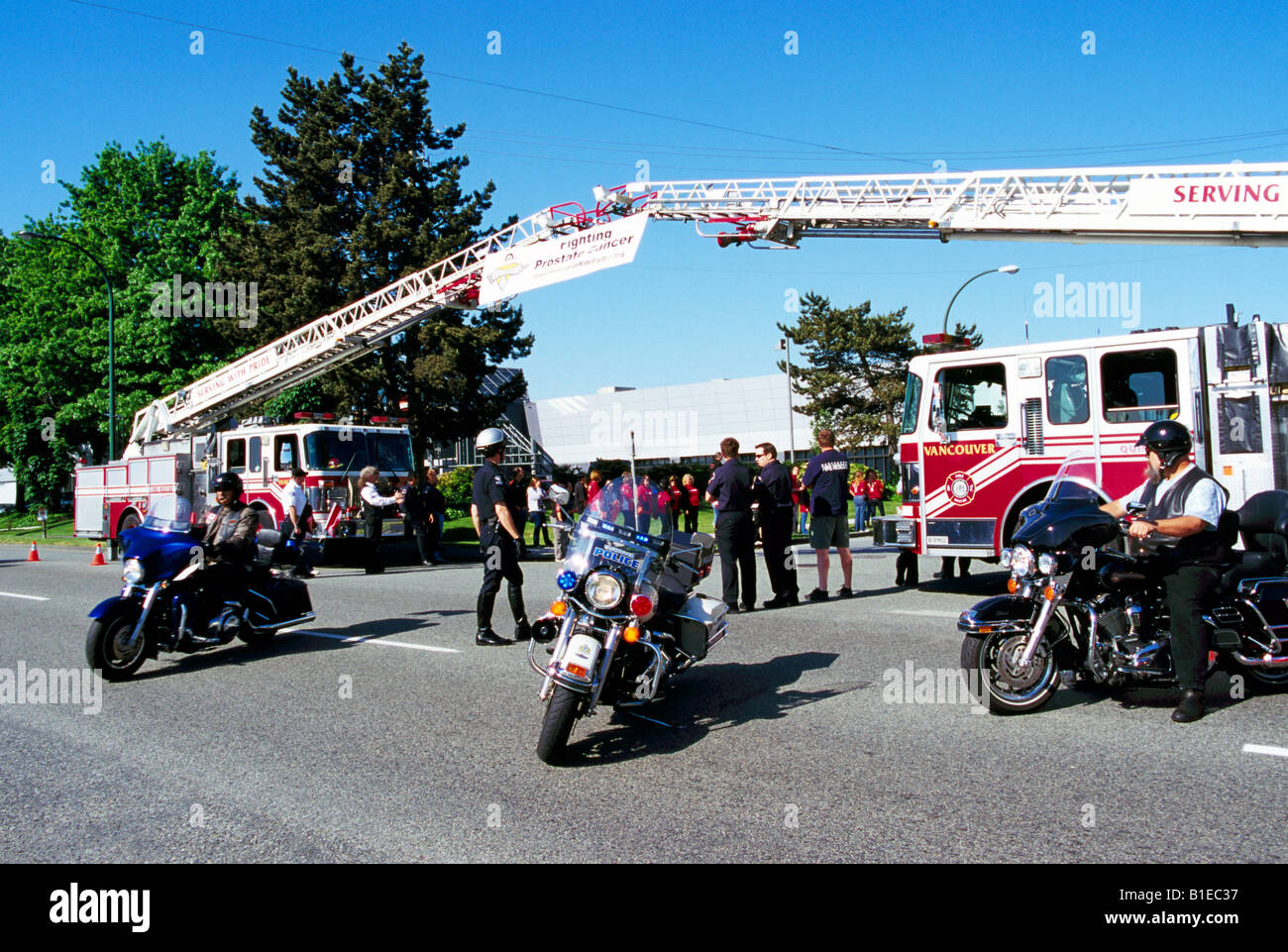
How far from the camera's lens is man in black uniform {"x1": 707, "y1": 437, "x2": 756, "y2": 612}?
10.2 meters

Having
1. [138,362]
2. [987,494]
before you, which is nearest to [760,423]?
[138,362]

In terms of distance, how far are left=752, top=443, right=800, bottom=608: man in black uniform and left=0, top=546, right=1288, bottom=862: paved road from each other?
2.70 meters

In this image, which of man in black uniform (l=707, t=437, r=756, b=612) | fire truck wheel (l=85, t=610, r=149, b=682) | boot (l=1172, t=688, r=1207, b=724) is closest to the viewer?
boot (l=1172, t=688, r=1207, b=724)

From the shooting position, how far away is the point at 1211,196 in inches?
437

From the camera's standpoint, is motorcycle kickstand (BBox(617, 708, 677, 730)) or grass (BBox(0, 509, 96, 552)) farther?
grass (BBox(0, 509, 96, 552))

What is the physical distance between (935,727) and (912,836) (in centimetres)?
174

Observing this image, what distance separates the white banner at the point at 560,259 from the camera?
51.0 feet

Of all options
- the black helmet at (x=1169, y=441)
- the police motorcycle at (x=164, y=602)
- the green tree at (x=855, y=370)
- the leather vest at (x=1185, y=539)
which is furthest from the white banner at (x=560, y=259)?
the green tree at (x=855, y=370)

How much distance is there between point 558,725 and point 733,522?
5.53 metres

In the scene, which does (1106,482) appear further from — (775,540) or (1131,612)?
(1131,612)

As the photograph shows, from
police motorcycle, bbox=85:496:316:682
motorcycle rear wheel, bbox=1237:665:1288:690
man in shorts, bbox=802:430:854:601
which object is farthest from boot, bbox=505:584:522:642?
motorcycle rear wheel, bbox=1237:665:1288:690

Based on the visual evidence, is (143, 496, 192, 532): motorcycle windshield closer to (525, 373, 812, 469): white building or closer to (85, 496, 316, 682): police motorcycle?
(85, 496, 316, 682): police motorcycle

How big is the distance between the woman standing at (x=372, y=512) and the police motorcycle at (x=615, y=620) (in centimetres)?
1206
